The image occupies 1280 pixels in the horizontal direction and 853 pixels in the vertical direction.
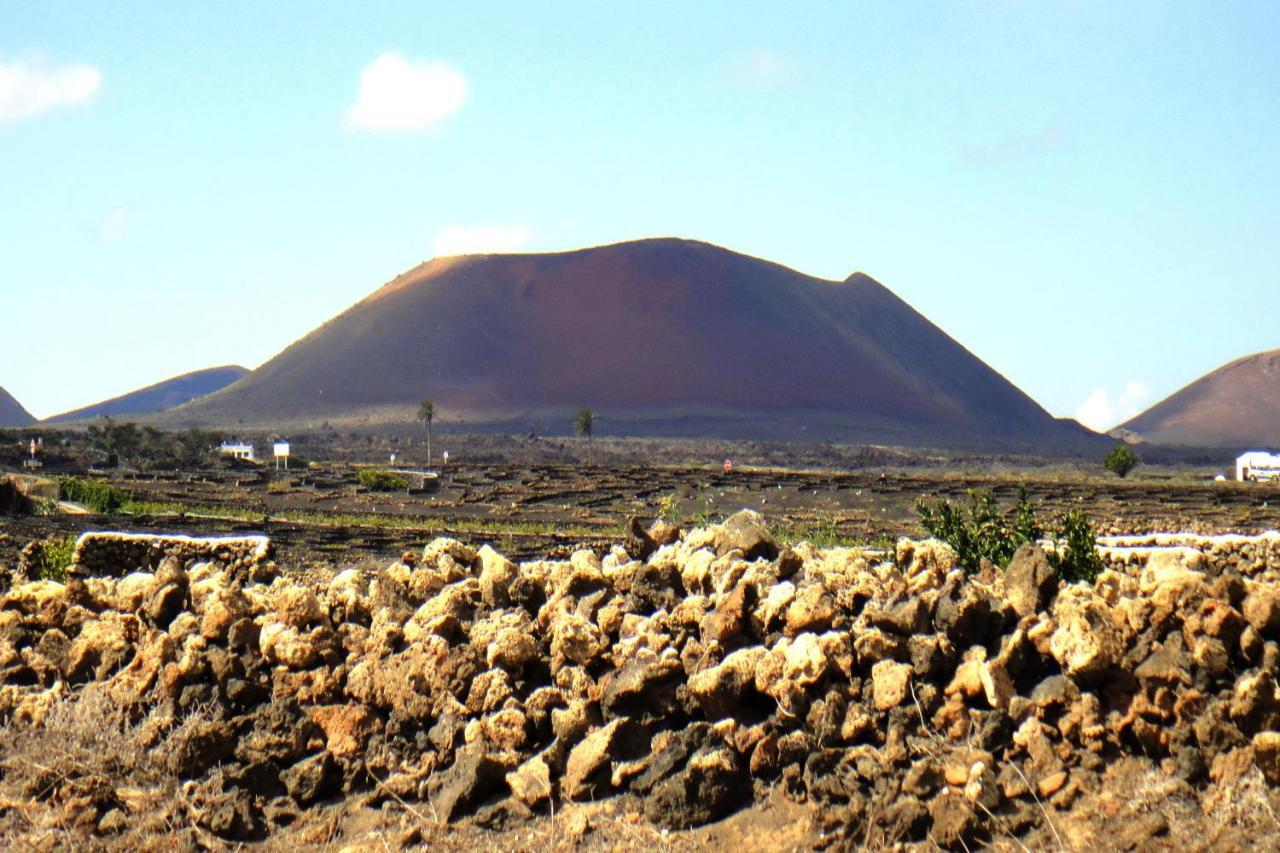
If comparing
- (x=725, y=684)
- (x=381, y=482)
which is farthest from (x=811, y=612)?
(x=381, y=482)

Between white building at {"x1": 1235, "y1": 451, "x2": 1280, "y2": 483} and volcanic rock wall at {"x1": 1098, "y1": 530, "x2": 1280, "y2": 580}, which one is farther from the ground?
volcanic rock wall at {"x1": 1098, "y1": 530, "x2": 1280, "y2": 580}

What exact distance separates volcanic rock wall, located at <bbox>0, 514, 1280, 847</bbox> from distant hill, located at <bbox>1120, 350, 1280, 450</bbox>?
158933 millimetres

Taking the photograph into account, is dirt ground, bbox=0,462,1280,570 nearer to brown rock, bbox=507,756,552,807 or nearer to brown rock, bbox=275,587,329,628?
brown rock, bbox=275,587,329,628

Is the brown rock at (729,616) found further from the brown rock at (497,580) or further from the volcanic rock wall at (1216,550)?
the volcanic rock wall at (1216,550)

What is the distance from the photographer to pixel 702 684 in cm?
536

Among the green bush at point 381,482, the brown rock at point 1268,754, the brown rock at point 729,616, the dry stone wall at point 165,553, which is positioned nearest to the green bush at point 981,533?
the brown rock at point 729,616

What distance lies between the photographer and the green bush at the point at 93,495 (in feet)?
103

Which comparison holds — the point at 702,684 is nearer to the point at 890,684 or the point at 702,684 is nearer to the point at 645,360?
the point at 890,684

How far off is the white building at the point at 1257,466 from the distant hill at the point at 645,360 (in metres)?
52.8

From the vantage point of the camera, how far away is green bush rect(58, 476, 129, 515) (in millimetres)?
31516

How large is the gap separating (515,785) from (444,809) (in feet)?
0.91

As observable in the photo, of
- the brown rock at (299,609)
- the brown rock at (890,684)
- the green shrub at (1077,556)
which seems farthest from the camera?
the green shrub at (1077,556)

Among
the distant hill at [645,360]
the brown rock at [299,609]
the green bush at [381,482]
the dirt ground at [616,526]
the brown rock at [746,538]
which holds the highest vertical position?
the distant hill at [645,360]

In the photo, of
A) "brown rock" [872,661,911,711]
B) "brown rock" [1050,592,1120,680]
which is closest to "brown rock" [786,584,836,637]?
"brown rock" [872,661,911,711]
